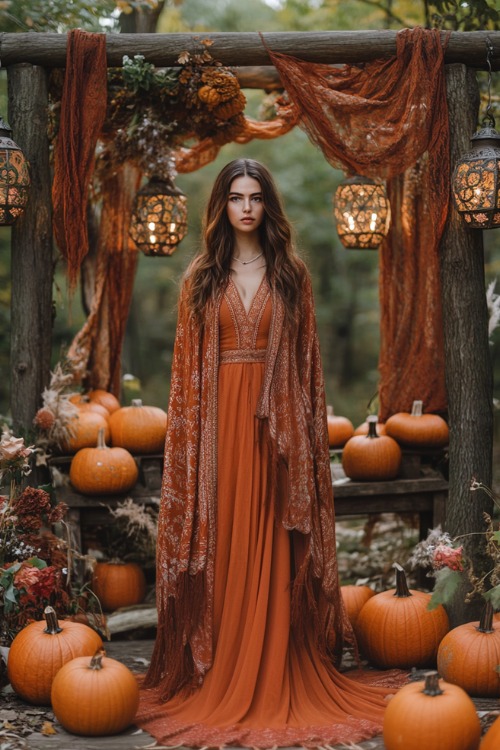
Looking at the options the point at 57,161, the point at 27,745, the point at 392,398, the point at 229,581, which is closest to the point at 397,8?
the point at 392,398

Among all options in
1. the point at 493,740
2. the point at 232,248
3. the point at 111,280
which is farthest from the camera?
the point at 111,280

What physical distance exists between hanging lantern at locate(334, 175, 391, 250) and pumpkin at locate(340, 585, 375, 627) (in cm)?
223

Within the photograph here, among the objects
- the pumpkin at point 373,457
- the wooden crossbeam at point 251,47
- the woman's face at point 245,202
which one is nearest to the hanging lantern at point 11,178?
the wooden crossbeam at point 251,47

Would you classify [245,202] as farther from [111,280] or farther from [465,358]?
[111,280]

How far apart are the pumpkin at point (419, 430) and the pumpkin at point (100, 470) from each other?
1.78 meters

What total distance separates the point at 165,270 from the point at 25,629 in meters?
17.5

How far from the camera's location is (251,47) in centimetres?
514

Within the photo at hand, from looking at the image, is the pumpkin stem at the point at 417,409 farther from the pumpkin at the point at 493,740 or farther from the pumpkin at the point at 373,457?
the pumpkin at the point at 493,740

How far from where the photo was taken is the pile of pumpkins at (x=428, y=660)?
3475mm

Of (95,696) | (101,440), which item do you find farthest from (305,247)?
(95,696)

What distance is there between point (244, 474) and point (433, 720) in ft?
4.78

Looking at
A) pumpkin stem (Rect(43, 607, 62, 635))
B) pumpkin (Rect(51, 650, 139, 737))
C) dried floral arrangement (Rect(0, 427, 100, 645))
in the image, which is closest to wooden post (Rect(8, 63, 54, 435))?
dried floral arrangement (Rect(0, 427, 100, 645))

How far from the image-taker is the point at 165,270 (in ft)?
70.9

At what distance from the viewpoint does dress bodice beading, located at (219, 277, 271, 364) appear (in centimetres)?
447
